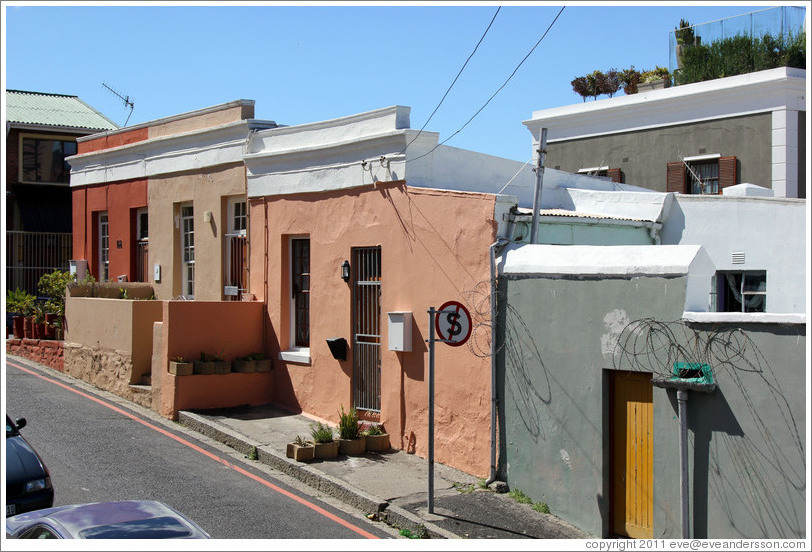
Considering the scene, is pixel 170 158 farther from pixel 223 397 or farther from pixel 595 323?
pixel 595 323

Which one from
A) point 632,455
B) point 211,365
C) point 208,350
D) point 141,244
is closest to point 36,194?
point 141,244

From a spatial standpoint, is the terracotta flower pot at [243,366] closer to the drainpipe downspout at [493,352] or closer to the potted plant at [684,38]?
the drainpipe downspout at [493,352]

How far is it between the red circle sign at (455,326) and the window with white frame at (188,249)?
368 inches

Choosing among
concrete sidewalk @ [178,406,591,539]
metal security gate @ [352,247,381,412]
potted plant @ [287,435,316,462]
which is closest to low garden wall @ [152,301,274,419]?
concrete sidewalk @ [178,406,591,539]

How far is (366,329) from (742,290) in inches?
258

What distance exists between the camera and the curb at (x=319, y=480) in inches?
378

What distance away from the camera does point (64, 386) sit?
16609 mm

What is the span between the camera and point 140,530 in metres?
6.33

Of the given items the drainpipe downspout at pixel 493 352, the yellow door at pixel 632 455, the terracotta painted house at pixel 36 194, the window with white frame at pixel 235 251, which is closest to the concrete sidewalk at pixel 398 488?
the drainpipe downspout at pixel 493 352

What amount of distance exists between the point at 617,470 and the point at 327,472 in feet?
13.4

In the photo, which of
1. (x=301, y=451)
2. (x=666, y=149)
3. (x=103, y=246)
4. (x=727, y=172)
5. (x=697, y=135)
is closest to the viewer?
(x=301, y=451)

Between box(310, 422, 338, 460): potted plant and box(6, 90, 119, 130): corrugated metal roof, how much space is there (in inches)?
839

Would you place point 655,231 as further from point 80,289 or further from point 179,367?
point 80,289

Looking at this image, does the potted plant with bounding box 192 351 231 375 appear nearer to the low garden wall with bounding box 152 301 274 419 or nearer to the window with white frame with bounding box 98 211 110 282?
the low garden wall with bounding box 152 301 274 419
